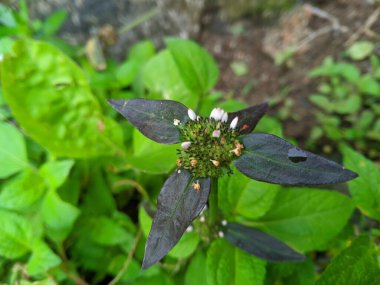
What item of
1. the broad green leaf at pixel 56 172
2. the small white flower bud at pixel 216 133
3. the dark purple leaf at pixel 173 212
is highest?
the small white flower bud at pixel 216 133

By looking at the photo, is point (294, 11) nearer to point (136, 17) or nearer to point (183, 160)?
point (136, 17)

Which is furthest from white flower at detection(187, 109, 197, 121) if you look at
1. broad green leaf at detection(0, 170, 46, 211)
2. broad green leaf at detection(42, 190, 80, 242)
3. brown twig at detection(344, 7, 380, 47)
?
brown twig at detection(344, 7, 380, 47)

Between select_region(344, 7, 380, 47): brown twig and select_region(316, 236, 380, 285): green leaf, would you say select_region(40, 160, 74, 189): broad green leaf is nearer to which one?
select_region(316, 236, 380, 285): green leaf

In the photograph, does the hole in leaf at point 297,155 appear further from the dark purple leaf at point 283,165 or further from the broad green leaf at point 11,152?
the broad green leaf at point 11,152

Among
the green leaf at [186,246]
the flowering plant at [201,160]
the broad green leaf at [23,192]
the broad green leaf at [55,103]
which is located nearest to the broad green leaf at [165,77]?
the broad green leaf at [55,103]

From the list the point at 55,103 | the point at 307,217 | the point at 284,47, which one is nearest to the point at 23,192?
the point at 55,103

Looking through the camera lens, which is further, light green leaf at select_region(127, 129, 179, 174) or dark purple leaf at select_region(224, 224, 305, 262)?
light green leaf at select_region(127, 129, 179, 174)
